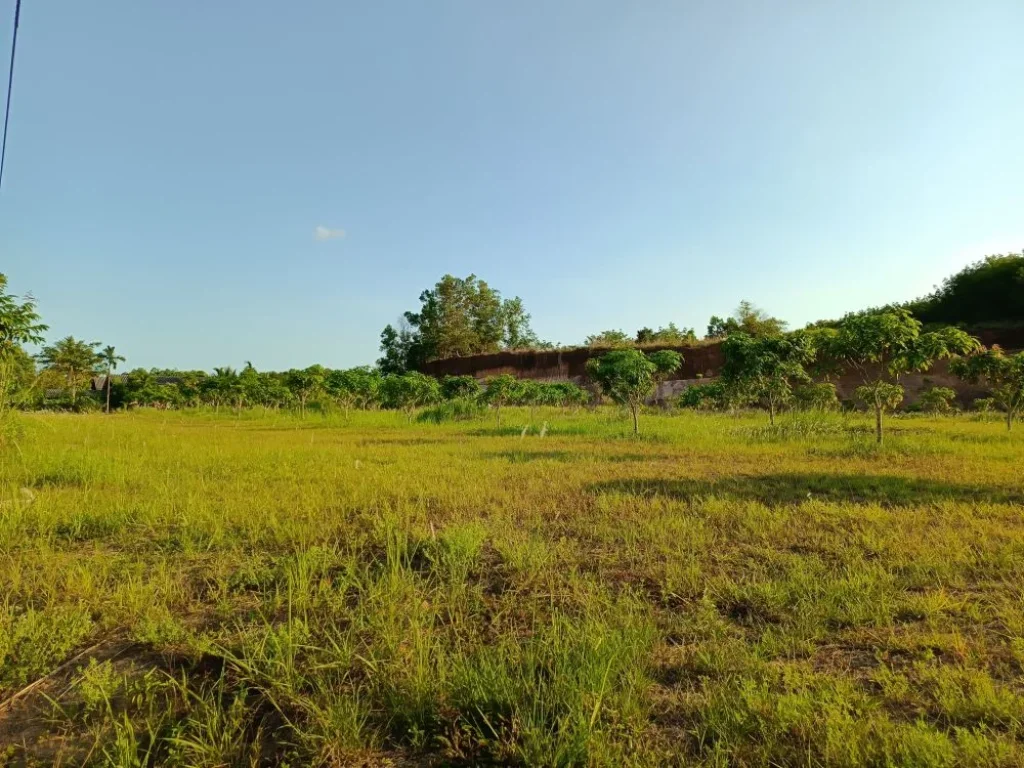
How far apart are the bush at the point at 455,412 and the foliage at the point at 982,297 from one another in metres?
25.7

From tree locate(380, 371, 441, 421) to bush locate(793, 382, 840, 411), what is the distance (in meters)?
18.9

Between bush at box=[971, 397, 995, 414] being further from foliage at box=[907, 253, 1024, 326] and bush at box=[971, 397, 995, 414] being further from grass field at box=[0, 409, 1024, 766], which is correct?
grass field at box=[0, 409, 1024, 766]

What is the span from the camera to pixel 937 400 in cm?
2214

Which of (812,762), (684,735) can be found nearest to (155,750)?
(684,735)

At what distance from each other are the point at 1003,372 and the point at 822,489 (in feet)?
42.1

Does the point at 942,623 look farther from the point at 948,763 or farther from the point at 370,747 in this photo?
the point at 370,747

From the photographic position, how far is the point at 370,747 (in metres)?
2.03

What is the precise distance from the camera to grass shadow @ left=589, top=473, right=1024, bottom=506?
6.06 meters

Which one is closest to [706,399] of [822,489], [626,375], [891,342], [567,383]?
Answer: [567,383]

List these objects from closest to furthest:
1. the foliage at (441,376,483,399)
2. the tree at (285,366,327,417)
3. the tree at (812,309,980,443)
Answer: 1. the tree at (812,309,980,443)
2. the foliage at (441,376,483,399)
3. the tree at (285,366,327,417)

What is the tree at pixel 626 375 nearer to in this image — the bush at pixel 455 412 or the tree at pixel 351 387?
the bush at pixel 455 412

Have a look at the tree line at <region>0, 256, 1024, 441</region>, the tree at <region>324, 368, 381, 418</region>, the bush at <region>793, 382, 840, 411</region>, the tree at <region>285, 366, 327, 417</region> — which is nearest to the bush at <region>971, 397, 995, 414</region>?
the tree line at <region>0, 256, 1024, 441</region>

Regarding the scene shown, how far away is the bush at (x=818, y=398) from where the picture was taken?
23.0 meters

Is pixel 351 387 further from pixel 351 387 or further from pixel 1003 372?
pixel 1003 372
